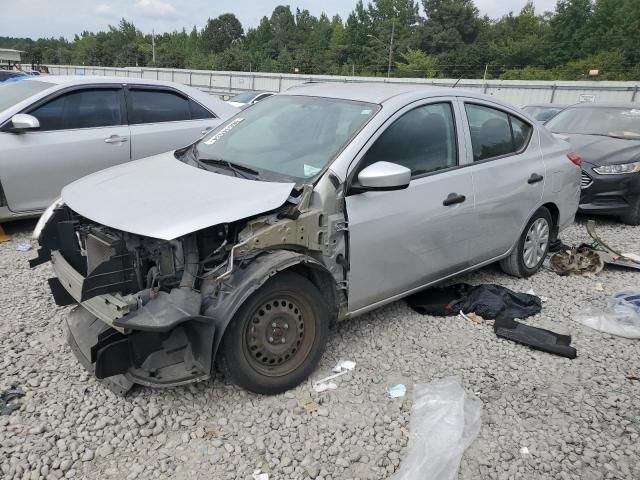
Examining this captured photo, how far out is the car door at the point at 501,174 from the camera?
168 inches

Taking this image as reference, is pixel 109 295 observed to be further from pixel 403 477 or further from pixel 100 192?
pixel 403 477

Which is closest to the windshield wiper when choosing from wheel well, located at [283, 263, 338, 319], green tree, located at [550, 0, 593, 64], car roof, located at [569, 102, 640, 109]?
wheel well, located at [283, 263, 338, 319]

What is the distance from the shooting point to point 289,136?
12.3 feet

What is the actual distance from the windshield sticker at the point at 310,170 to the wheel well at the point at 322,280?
0.59 m

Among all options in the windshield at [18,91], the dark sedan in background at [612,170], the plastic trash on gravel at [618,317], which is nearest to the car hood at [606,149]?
the dark sedan in background at [612,170]

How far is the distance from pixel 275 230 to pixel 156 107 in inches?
165

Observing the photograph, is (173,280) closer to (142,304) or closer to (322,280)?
(142,304)

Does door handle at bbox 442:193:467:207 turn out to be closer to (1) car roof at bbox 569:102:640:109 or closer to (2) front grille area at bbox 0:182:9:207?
(2) front grille area at bbox 0:182:9:207

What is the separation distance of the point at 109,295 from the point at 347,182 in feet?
4.98

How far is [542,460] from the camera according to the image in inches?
109

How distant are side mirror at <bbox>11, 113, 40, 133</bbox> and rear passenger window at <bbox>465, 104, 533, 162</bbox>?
4.21 m

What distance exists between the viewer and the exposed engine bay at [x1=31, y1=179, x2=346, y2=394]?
2.72m

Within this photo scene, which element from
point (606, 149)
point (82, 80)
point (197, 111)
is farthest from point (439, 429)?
point (606, 149)

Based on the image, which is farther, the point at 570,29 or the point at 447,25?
the point at 447,25
